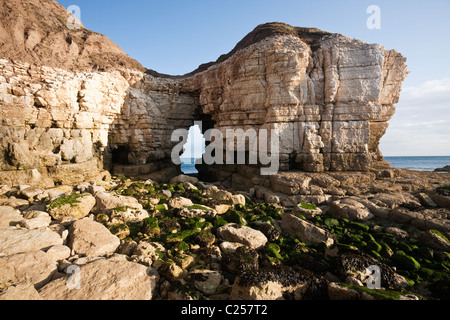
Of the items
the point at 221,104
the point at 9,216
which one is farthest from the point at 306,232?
the point at 221,104

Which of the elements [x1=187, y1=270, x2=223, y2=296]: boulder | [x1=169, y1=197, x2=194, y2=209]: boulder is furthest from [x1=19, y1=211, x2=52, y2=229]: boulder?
[x1=187, y1=270, x2=223, y2=296]: boulder

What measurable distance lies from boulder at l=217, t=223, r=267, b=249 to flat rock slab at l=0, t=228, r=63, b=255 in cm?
439

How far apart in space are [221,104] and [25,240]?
36.3 ft

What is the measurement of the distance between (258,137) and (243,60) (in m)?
4.66

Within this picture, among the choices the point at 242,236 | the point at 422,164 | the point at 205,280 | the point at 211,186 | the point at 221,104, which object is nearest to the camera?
the point at 205,280

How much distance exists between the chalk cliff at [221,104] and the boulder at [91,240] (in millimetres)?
6039

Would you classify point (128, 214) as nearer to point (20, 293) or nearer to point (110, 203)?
point (110, 203)

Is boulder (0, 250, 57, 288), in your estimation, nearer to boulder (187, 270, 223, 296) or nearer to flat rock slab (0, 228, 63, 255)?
flat rock slab (0, 228, 63, 255)

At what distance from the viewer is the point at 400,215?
6883mm

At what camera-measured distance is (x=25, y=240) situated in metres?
4.79

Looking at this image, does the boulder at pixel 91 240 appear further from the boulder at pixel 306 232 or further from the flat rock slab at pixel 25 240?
the boulder at pixel 306 232

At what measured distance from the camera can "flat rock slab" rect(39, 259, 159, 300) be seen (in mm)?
3439

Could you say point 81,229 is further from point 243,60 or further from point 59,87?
point 243,60
